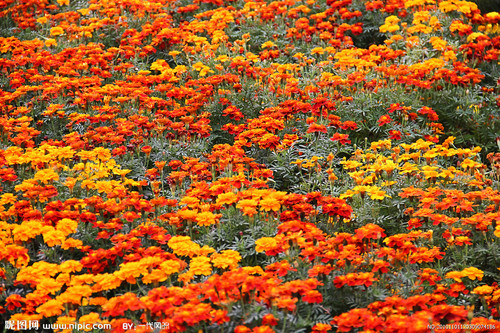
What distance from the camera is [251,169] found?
5.09 metres

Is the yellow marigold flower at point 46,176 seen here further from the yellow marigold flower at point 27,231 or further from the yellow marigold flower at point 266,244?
the yellow marigold flower at point 266,244

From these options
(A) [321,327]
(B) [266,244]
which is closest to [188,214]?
(B) [266,244]

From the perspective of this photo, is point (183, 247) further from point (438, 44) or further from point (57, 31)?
point (57, 31)

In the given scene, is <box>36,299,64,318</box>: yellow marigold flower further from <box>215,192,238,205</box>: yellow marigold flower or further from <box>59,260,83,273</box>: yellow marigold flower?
<box>215,192,238,205</box>: yellow marigold flower

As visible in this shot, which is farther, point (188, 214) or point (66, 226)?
point (188, 214)

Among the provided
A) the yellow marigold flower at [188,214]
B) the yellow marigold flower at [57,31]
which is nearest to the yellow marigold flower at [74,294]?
the yellow marigold flower at [188,214]

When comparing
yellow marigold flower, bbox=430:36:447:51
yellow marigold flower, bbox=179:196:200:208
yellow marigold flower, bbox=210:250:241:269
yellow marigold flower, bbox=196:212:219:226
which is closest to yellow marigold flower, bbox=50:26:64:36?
yellow marigold flower, bbox=179:196:200:208

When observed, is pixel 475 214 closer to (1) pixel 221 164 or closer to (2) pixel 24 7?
(1) pixel 221 164

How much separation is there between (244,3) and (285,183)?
3990mm

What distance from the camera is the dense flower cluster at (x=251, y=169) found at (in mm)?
3393

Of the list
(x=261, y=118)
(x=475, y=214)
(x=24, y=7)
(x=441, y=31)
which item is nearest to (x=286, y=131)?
(x=261, y=118)

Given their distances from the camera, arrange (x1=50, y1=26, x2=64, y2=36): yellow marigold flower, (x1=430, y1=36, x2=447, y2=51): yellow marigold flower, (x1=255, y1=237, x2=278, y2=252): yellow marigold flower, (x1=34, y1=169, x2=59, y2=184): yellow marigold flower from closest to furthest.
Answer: (x1=255, y1=237, x2=278, y2=252): yellow marigold flower, (x1=34, y1=169, x2=59, y2=184): yellow marigold flower, (x1=430, y1=36, x2=447, y2=51): yellow marigold flower, (x1=50, y1=26, x2=64, y2=36): yellow marigold flower

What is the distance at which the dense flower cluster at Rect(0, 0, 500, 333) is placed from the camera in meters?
3.39

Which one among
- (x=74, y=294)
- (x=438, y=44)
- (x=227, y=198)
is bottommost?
(x=74, y=294)
